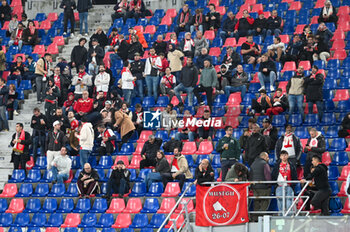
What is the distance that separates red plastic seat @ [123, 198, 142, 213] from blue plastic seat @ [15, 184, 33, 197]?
10.2 feet

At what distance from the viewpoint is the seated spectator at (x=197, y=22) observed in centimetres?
2636

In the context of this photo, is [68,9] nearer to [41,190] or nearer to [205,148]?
[41,190]

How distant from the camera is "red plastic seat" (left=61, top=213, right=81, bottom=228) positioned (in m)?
19.8

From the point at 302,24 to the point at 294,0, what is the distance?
1.98 meters

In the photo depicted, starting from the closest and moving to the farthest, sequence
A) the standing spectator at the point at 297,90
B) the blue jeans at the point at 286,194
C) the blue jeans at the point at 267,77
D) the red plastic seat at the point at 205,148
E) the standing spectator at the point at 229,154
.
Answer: the blue jeans at the point at 286,194
the standing spectator at the point at 229,154
the red plastic seat at the point at 205,148
the standing spectator at the point at 297,90
the blue jeans at the point at 267,77

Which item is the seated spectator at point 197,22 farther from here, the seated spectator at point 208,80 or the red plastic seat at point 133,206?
the red plastic seat at point 133,206

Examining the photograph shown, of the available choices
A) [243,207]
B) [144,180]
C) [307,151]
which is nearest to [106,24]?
[144,180]

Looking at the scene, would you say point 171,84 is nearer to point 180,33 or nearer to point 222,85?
point 222,85

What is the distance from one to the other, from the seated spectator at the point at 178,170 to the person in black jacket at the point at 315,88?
12.3 ft

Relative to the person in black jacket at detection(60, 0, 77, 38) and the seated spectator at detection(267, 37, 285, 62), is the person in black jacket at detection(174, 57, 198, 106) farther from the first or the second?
the person in black jacket at detection(60, 0, 77, 38)

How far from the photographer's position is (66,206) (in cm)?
2034

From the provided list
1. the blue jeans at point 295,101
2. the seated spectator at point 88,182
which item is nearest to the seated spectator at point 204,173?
the seated spectator at point 88,182

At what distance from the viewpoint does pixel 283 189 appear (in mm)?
16125

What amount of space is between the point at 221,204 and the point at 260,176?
178 centimetres
